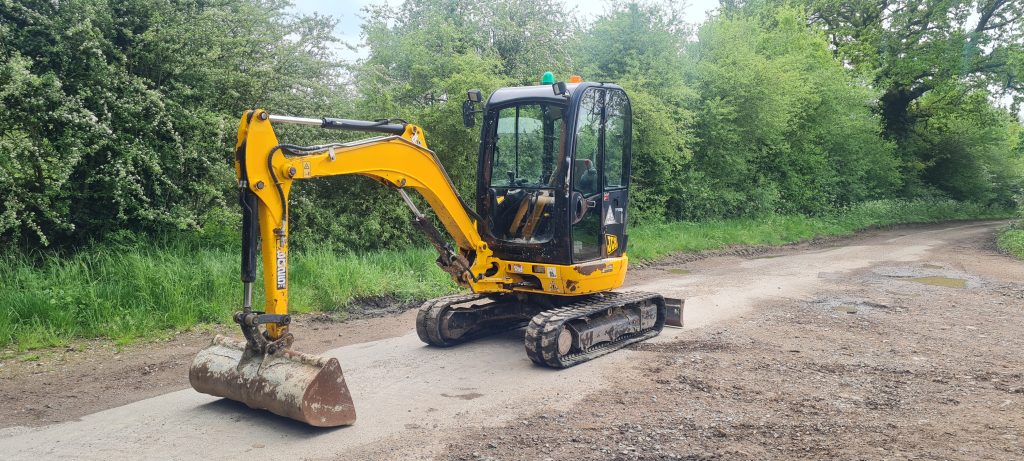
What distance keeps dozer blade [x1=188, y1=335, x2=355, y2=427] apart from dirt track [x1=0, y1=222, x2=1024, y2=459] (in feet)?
0.47

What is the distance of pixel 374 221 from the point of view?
454 inches

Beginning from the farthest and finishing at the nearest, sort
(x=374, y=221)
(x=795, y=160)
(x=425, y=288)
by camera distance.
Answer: (x=795, y=160) < (x=374, y=221) < (x=425, y=288)

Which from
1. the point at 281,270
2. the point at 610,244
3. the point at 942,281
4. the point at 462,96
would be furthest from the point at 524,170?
the point at 942,281

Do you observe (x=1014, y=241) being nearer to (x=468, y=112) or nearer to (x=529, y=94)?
(x=529, y=94)

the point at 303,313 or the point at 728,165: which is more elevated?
the point at 728,165

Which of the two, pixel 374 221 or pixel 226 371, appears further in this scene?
pixel 374 221

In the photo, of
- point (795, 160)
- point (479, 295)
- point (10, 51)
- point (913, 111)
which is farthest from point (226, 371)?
point (913, 111)

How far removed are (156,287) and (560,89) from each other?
16.5ft

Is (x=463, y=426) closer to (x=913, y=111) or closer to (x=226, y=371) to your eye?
(x=226, y=371)

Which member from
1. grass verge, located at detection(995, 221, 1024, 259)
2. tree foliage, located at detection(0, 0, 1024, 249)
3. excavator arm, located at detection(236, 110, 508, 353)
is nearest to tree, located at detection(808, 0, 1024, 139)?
tree foliage, located at detection(0, 0, 1024, 249)

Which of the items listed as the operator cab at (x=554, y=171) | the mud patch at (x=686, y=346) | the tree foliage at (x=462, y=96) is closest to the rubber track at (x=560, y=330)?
the mud patch at (x=686, y=346)

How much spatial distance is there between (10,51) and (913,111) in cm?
3240

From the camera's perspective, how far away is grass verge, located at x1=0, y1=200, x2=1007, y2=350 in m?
7.58

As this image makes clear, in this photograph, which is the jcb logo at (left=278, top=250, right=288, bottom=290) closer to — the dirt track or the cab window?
the dirt track
